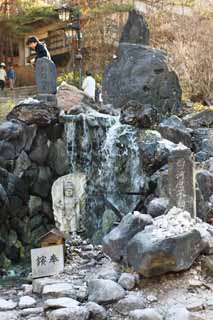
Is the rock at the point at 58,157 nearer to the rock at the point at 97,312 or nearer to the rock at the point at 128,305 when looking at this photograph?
the rock at the point at 128,305

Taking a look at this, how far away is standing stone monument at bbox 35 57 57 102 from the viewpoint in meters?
14.1

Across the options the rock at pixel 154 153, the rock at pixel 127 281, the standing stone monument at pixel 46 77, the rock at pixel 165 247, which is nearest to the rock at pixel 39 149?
the standing stone monument at pixel 46 77

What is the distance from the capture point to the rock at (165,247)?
578 centimetres

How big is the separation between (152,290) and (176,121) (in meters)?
8.55

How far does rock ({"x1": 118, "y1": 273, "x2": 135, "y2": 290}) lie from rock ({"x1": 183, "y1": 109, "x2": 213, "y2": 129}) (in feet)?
31.4

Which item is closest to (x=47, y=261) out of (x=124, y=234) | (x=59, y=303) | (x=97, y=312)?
(x=124, y=234)

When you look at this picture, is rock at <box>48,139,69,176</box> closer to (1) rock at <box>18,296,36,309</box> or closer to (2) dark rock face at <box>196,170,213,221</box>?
(2) dark rock face at <box>196,170,213,221</box>

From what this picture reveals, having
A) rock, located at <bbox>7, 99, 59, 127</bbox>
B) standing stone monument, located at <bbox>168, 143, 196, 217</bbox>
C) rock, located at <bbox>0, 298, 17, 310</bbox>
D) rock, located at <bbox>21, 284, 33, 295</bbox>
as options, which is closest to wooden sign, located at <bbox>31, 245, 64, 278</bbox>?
rock, located at <bbox>21, 284, 33, 295</bbox>

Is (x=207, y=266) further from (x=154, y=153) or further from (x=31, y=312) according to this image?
(x=154, y=153)

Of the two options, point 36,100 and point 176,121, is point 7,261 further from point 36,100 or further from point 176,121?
point 176,121

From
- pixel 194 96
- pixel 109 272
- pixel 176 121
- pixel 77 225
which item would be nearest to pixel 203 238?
pixel 109 272

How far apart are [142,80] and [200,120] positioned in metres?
2.42

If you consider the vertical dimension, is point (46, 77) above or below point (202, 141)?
above

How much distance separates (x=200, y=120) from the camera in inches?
595
